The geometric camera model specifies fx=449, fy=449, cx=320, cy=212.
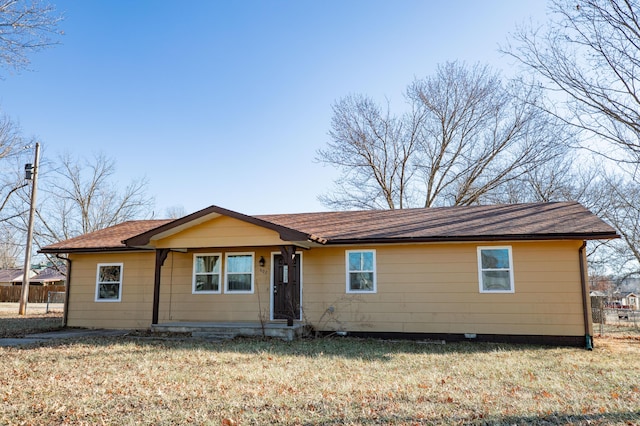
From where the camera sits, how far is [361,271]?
38.5 ft

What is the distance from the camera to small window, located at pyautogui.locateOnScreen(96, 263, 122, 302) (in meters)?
13.5

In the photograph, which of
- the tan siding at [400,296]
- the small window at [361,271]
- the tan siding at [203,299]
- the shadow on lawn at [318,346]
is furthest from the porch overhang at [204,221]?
the shadow on lawn at [318,346]

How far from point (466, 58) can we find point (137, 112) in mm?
15811

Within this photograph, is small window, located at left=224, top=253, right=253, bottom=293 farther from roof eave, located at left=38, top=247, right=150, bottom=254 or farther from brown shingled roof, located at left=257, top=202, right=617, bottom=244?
roof eave, located at left=38, top=247, right=150, bottom=254

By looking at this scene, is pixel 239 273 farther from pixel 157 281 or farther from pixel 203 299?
pixel 157 281

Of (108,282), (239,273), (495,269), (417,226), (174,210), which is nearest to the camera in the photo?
(495,269)

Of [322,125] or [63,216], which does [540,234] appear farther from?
[63,216]

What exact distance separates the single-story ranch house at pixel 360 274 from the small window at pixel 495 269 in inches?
1.0

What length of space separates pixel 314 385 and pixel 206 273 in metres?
7.76

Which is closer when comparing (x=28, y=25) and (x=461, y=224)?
(x=28, y=25)

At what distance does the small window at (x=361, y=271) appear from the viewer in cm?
1164

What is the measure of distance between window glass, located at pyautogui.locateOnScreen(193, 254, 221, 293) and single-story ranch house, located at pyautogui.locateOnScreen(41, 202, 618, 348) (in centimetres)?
3

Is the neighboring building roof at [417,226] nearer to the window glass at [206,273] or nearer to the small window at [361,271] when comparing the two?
the small window at [361,271]

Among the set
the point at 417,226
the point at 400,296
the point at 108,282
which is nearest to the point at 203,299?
the point at 108,282
